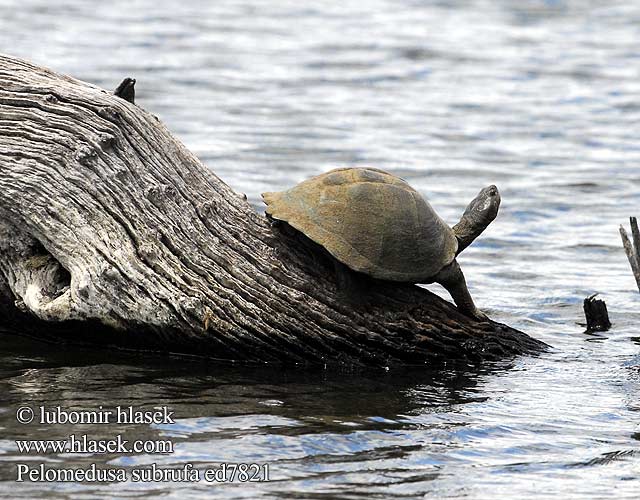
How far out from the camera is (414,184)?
12.2 meters

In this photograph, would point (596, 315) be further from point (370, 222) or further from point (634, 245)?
point (370, 222)

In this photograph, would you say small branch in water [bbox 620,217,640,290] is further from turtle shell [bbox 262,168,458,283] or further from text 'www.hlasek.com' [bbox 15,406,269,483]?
text 'www.hlasek.com' [bbox 15,406,269,483]

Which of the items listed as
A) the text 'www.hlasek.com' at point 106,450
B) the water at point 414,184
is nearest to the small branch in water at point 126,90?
the water at point 414,184

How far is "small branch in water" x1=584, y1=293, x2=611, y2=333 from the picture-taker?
8031 millimetres

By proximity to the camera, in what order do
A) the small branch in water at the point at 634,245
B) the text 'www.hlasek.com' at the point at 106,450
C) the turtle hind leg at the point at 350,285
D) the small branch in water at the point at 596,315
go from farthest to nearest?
the small branch in water at the point at 596,315, the small branch in water at the point at 634,245, the turtle hind leg at the point at 350,285, the text 'www.hlasek.com' at the point at 106,450

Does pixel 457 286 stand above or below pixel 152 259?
below

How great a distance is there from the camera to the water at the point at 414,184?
18.5 ft

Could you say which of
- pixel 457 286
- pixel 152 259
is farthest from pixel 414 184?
pixel 152 259

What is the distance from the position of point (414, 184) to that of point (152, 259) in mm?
6019

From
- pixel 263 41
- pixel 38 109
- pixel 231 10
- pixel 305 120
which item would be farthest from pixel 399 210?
pixel 231 10

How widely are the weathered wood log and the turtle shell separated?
9.7 inches

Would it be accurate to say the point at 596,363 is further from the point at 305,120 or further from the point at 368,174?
the point at 305,120

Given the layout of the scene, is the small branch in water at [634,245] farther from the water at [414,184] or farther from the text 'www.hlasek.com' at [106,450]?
the text 'www.hlasek.com' at [106,450]

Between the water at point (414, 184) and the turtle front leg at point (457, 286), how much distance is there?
0.38m
